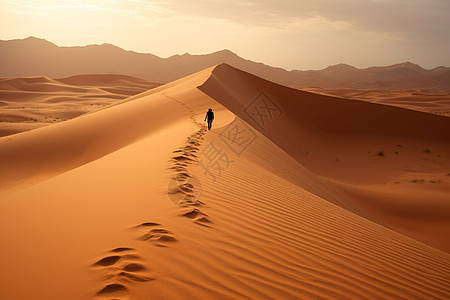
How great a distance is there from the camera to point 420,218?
8758 mm

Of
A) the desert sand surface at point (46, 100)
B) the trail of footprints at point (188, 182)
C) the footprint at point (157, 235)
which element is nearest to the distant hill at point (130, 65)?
the desert sand surface at point (46, 100)

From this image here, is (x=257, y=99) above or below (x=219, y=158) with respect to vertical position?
above

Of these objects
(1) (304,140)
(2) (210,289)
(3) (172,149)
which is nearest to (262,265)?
(2) (210,289)

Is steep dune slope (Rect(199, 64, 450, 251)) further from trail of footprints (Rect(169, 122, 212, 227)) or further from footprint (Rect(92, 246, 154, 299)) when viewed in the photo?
footprint (Rect(92, 246, 154, 299))

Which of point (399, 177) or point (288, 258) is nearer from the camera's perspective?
point (288, 258)

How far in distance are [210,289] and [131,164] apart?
3.92m

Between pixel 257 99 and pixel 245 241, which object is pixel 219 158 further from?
pixel 257 99

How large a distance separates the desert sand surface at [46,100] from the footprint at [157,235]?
18321 mm

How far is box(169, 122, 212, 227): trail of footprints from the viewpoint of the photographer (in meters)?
3.29

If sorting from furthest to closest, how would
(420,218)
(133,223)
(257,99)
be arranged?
(257,99) → (420,218) → (133,223)

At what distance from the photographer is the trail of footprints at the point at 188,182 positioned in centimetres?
329

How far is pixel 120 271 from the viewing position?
212 centimetres

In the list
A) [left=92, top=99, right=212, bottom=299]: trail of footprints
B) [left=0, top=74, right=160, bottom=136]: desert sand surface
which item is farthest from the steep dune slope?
[left=0, top=74, right=160, bottom=136]: desert sand surface

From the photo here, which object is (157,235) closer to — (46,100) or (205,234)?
(205,234)
